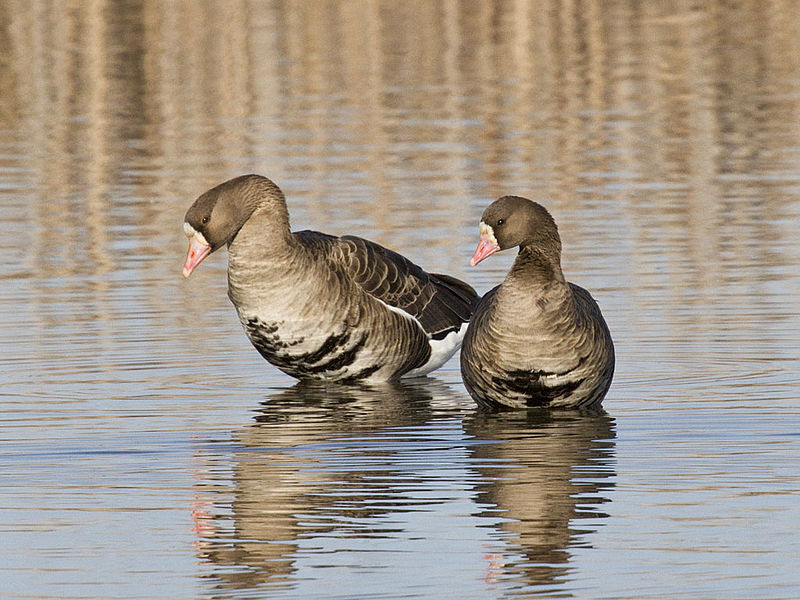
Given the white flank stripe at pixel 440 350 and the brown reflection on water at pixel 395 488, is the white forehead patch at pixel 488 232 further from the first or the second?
the white flank stripe at pixel 440 350

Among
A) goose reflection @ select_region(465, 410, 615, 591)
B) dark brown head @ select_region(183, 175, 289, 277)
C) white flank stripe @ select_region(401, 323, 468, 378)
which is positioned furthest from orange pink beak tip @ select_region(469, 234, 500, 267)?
white flank stripe @ select_region(401, 323, 468, 378)

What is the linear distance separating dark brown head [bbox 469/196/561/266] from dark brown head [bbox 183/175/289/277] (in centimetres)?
172

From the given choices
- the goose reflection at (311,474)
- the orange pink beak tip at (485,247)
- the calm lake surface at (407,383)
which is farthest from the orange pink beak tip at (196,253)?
the orange pink beak tip at (485,247)

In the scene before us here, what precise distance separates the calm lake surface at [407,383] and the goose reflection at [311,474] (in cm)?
3

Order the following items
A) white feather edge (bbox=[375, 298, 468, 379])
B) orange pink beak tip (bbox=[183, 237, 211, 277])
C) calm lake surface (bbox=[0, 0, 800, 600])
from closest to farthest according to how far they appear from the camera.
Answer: calm lake surface (bbox=[0, 0, 800, 600]) → orange pink beak tip (bbox=[183, 237, 211, 277]) → white feather edge (bbox=[375, 298, 468, 379])

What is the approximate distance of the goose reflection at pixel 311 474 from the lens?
26.4ft

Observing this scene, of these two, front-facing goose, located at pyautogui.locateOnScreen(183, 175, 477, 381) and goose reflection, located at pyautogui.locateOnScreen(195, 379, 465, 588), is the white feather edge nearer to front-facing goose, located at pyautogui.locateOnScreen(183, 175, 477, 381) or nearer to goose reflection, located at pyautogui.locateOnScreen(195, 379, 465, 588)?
front-facing goose, located at pyautogui.locateOnScreen(183, 175, 477, 381)

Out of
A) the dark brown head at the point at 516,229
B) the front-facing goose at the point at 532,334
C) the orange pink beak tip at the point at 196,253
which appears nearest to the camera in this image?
the front-facing goose at the point at 532,334

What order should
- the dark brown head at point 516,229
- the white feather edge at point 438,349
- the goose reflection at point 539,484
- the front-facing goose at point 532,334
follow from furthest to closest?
1. the white feather edge at point 438,349
2. the dark brown head at point 516,229
3. the front-facing goose at point 532,334
4. the goose reflection at point 539,484

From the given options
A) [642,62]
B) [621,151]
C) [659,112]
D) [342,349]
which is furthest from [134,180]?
[642,62]

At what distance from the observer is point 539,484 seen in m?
9.07

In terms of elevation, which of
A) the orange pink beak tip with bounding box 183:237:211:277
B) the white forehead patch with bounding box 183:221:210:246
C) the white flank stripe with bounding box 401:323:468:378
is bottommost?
the white flank stripe with bounding box 401:323:468:378

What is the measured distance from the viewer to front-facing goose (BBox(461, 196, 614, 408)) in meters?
10.6

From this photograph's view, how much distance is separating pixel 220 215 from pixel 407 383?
1.76 metres
